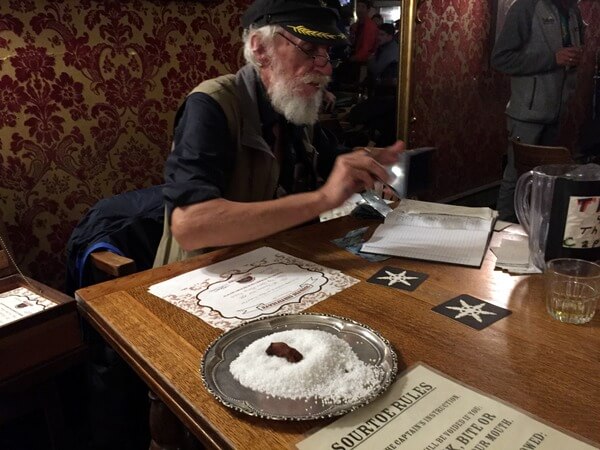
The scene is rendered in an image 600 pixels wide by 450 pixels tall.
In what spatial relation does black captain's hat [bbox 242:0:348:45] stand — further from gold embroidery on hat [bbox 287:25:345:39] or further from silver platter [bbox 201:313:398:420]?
silver platter [bbox 201:313:398:420]

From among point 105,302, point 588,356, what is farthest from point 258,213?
point 588,356

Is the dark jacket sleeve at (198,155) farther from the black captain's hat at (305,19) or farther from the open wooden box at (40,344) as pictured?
the open wooden box at (40,344)

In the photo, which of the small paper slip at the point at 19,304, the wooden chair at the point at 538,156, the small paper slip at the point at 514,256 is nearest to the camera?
the small paper slip at the point at 514,256

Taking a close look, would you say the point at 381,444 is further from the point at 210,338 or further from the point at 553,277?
the point at 553,277

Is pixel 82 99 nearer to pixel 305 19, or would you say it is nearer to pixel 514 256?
pixel 305 19

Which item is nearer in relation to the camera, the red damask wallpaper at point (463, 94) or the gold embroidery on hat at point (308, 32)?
the gold embroidery on hat at point (308, 32)

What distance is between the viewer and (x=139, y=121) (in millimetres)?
1983

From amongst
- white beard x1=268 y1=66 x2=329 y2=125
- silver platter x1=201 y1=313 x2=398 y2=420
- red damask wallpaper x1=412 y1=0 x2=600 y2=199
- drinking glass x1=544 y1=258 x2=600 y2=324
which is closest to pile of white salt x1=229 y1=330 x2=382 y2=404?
silver platter x1=201 y1=313 x2=398 y2=420

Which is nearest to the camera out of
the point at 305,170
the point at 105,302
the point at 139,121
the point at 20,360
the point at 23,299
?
the point at 105,302

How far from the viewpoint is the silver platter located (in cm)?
61

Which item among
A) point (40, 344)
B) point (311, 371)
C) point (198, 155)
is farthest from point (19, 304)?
point (311, 371)

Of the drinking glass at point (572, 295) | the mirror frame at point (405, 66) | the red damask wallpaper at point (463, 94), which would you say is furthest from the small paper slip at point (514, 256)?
the red damask wallpaper at point (463, 94)

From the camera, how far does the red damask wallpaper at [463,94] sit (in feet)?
10.2

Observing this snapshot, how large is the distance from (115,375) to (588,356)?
1.19 metres
